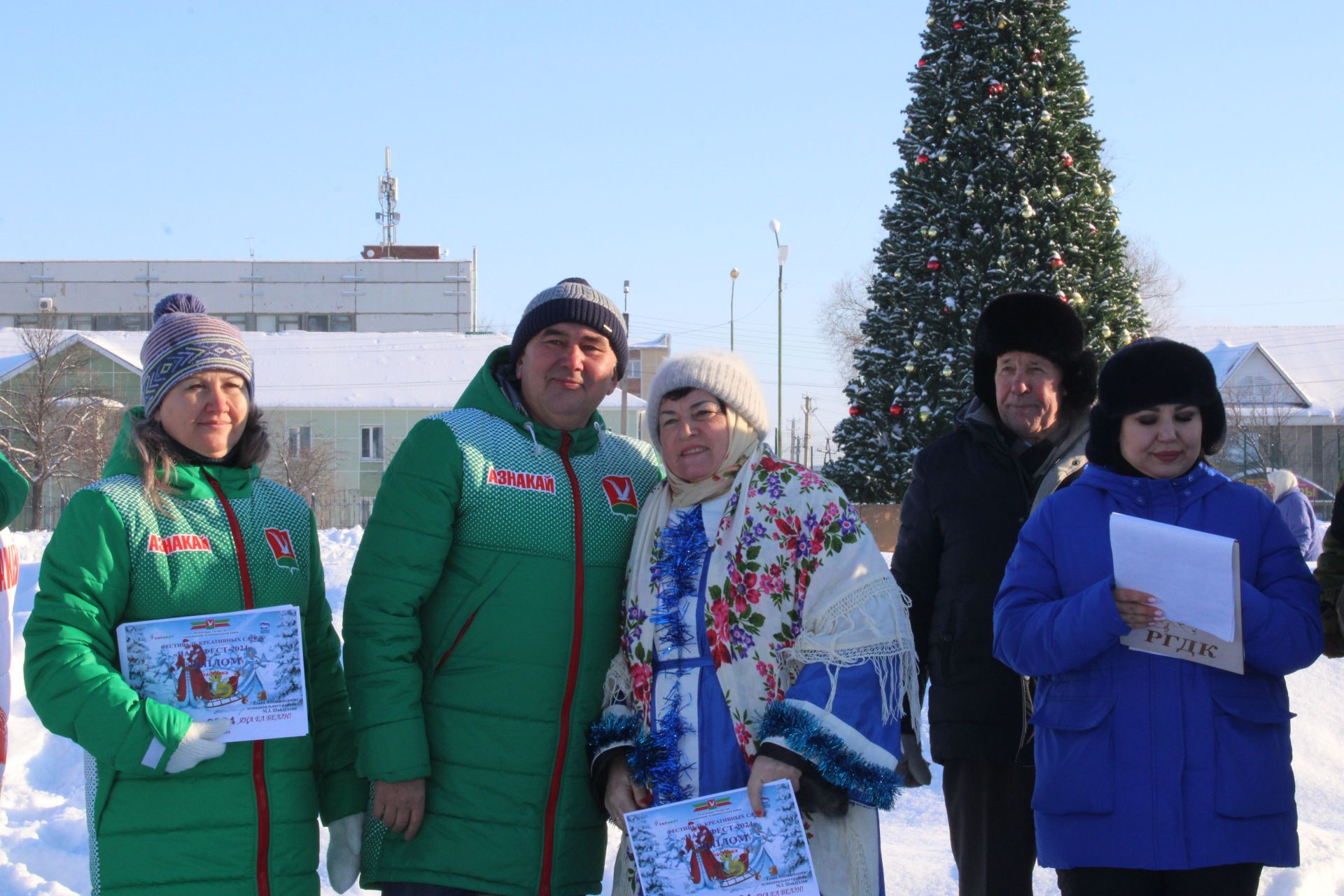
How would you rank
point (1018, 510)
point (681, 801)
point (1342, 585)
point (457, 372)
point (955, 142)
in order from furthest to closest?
point (457, 372) < point (955, 142) < point (1018, 510) < point (1342, 585) < point (681, 801)

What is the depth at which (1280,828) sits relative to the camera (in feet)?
10.1

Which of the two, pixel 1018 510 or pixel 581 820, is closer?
pixel 581 820

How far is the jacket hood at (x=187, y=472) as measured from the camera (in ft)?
10.3

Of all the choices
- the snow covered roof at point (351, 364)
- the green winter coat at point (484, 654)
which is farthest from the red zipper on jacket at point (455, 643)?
the snow covered roof at point (351, 364)

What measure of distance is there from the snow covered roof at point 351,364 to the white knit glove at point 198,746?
34.1 metres

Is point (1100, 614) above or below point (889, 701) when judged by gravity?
above

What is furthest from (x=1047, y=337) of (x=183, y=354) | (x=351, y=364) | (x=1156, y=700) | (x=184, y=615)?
(x=351, y=364)

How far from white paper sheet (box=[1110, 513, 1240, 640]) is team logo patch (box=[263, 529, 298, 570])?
7.18ft

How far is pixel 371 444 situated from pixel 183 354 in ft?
121

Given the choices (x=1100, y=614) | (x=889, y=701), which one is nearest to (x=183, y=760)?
(x=889, y=701)

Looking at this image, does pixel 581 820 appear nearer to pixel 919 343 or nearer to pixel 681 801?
pixel 681 801

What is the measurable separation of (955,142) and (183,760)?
1188 cm

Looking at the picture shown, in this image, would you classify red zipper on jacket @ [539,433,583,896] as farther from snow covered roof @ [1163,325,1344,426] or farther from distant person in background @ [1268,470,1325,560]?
snow covered roof @ [1163,325,1344,426]

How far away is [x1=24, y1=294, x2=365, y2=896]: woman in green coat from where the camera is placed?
114 inches
